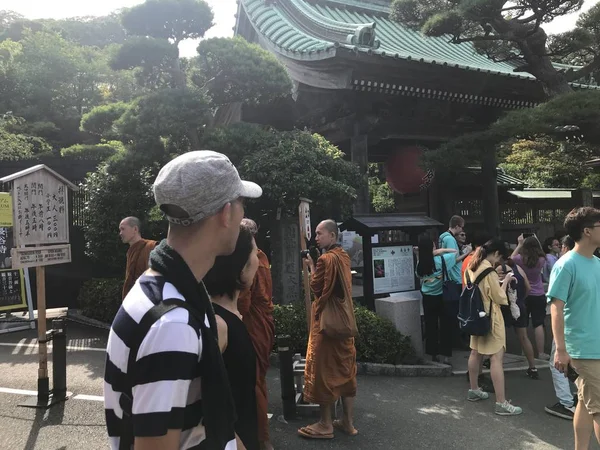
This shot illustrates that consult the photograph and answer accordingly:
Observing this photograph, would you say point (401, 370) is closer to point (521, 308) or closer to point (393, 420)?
point (393, 420)

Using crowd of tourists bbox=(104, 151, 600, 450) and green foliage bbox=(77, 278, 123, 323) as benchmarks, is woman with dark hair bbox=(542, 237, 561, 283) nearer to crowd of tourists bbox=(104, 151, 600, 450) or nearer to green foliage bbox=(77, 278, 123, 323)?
crowd of tourists bbox=(104, 151, 600, 450)

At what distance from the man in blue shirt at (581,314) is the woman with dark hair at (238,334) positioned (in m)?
2.26

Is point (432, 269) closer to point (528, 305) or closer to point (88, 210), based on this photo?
point (528, 305)

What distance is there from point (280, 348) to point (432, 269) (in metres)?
2.77

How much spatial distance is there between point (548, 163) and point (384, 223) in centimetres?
1194

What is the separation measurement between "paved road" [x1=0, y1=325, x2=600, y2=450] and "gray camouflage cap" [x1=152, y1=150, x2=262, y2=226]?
315 cm

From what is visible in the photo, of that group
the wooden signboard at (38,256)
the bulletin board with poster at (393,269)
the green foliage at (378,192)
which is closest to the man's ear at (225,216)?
the wooden signboard at (38,256)

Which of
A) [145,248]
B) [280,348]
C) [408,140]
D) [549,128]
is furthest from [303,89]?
[280,348]

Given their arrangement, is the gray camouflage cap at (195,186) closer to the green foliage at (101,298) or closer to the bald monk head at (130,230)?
the bald monk head at (130,230)

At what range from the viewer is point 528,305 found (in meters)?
6.16

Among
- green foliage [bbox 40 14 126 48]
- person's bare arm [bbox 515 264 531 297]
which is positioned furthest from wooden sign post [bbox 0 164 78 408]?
green foliage [bbox 40 14 126 48]

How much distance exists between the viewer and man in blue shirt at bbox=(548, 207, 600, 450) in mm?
3129

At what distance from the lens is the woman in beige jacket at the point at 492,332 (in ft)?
14.6

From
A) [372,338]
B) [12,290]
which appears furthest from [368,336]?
[12,290]
